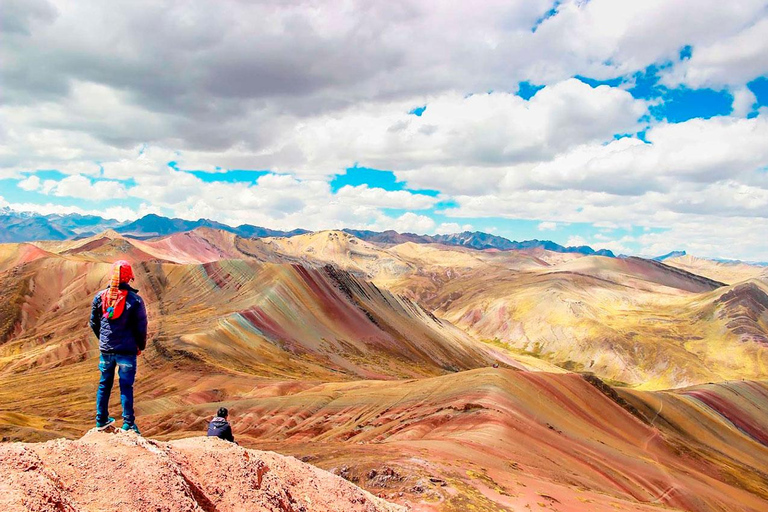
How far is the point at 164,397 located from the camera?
1885 inches

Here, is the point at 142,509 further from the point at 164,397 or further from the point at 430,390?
the point at 164,397

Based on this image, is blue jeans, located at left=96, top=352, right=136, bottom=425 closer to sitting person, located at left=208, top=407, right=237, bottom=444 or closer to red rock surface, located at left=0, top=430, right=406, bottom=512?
red rock surface, located at left=0, top=430, right=406, bottom=512

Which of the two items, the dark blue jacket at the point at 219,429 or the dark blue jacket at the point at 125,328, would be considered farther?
the dark blue jacket at the point at 219,429

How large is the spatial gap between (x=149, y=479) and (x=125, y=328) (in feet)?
12.9

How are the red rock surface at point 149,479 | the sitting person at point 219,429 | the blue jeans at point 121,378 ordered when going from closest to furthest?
the red rock surface at point 149,479, the blue jeans at point 121,378, the sitting person at point 219,429

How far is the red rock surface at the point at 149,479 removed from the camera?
6.61 metres

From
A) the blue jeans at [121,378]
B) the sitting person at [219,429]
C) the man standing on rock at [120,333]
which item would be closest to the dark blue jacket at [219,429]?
the sitting person at [219,429]

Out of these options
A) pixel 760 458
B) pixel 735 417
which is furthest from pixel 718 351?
pixel 760 458

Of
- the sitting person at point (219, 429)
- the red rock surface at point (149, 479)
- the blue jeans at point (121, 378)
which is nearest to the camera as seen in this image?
the red rock surface at point (149, 479)

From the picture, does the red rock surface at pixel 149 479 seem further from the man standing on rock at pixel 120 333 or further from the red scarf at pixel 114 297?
the red scarf at pixel 114 297

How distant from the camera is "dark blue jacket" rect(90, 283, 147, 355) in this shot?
410 inches

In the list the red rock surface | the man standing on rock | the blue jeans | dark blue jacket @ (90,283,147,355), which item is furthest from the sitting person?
Answer: dark blue jacket @ (90,283,147,355)

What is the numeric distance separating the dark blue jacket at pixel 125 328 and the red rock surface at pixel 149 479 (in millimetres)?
2042

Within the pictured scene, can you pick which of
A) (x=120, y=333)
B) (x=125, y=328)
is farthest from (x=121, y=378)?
(x=125, y=328)
